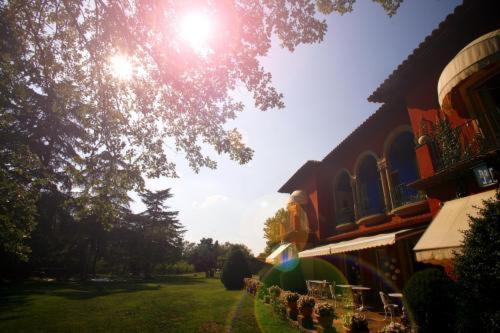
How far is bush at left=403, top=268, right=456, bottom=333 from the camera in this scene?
5648mm

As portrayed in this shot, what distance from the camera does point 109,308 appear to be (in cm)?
1398

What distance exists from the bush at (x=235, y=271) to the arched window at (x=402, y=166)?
1532 cm

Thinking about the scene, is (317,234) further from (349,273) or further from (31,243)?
(31,243)

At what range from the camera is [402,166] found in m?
13.5

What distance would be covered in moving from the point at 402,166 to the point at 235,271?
52.7ft

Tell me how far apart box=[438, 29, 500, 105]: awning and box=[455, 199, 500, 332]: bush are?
3.44m

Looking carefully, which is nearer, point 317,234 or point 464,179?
point 464,179

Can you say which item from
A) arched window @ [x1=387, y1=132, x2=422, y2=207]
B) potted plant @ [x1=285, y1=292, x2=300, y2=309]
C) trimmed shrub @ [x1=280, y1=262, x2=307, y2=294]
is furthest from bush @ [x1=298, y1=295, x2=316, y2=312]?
trimmed shrub @ [x1=280, y1=262, x2=307, y2=294]

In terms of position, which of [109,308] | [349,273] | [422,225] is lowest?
[109,308]

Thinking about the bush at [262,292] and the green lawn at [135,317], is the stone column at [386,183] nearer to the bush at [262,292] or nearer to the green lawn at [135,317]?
the green lawn at [135,317]

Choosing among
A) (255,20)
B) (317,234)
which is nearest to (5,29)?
(255,20)

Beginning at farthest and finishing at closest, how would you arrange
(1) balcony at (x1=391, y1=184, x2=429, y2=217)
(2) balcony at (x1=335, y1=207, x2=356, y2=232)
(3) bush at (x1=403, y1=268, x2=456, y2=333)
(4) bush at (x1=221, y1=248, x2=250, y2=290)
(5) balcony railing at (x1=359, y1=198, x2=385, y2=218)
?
(4) bush at (x1=221, y1=248, x2=250, y2=290) → (2) balcony at (x1=335, y1=207, x2=356, y2=232) → (5) balcony railing at (x1=359, y1=198, x2=385, y2=218) → (1) balcony at (x1=391, y1=184, x2=429, y2=217) → (3) bush at (x1=403, y1=268, x2=456, y2=333)

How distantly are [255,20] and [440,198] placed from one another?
7.80 meters

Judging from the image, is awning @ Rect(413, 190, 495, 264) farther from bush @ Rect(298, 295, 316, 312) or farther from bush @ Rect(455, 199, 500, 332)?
bush @ Rect(298, 295, 316, 312)
